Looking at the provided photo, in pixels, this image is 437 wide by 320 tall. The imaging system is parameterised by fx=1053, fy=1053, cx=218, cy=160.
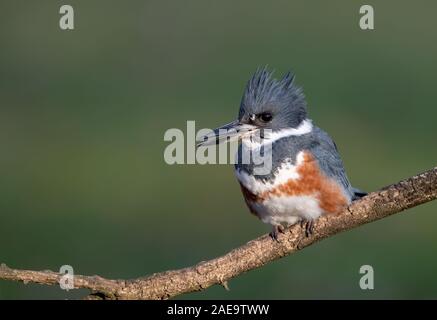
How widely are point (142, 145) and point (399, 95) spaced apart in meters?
2.92

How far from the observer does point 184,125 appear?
9266 mm

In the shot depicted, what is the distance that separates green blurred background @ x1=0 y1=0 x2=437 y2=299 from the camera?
6879 mm

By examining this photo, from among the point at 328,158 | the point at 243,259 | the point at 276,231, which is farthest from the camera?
Result: the point at 328,158

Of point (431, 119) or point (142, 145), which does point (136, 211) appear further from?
point (431, 119)

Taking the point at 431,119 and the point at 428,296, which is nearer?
the point at 428,296

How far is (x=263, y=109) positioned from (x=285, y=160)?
24 cm

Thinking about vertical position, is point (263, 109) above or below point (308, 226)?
above

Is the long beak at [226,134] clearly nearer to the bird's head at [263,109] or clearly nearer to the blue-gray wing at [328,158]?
the bird's head at [263,109]

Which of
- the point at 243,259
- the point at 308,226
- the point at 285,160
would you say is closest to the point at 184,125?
the point at 285,160

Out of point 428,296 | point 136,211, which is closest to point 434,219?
point 428,296

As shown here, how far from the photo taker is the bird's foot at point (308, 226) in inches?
157

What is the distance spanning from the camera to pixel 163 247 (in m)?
7.18

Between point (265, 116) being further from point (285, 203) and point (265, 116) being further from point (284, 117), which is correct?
point (285, 203)

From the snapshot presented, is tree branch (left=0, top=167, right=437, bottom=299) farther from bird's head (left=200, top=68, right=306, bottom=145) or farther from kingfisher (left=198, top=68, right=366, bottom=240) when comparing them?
bird's head (left=200, top=68, right=306, bottom=145)
